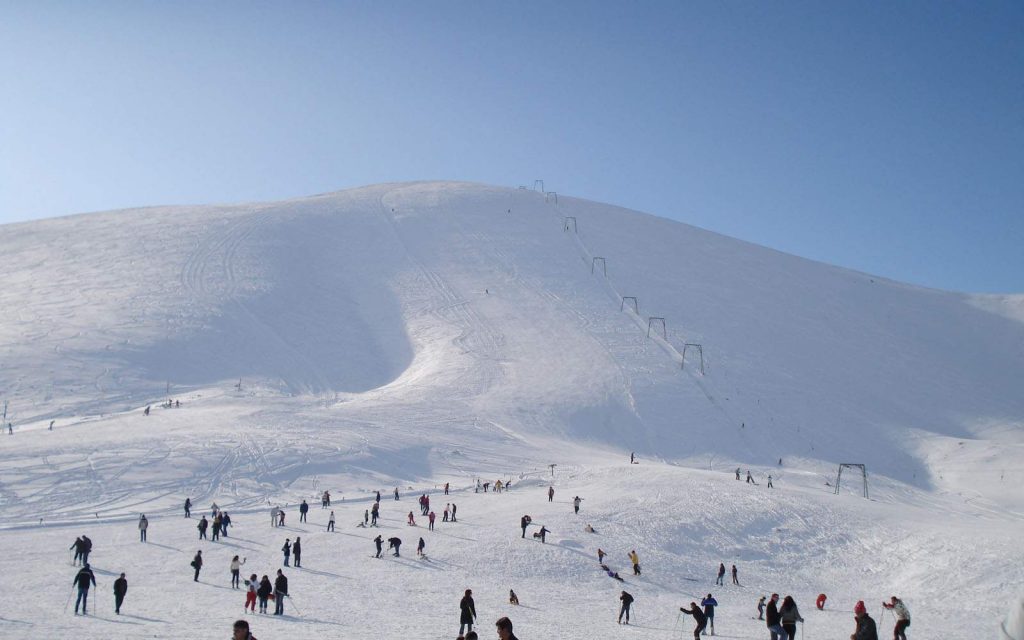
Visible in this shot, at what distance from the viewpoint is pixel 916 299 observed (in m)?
87.1

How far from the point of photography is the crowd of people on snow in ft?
41.1

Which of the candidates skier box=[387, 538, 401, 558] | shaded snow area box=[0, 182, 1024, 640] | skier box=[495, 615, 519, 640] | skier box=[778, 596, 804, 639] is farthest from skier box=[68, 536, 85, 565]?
skier box=[495, 615, 519, 640]

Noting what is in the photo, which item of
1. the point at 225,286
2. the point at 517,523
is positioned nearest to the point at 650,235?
the point at 225,286

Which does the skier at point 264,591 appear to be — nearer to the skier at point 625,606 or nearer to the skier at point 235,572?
the skier at point 235,572

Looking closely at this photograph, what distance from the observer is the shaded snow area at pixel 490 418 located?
2259 cm

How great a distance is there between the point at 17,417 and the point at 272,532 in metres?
24.4

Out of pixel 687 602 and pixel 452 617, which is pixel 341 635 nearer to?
pixel 452 617

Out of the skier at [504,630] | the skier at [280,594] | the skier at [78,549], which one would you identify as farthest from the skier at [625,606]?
the skier at [78,549]

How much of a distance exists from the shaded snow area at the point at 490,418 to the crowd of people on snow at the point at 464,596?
0.50m

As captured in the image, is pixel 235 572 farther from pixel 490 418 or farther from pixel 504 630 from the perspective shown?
pixel 490 418

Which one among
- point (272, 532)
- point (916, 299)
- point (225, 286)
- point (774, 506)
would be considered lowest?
point (272, 532)

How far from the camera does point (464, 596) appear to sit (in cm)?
1545

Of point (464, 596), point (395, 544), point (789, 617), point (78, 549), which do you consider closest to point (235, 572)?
point (78, 549)

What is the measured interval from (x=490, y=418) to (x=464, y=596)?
3265 centimetres
